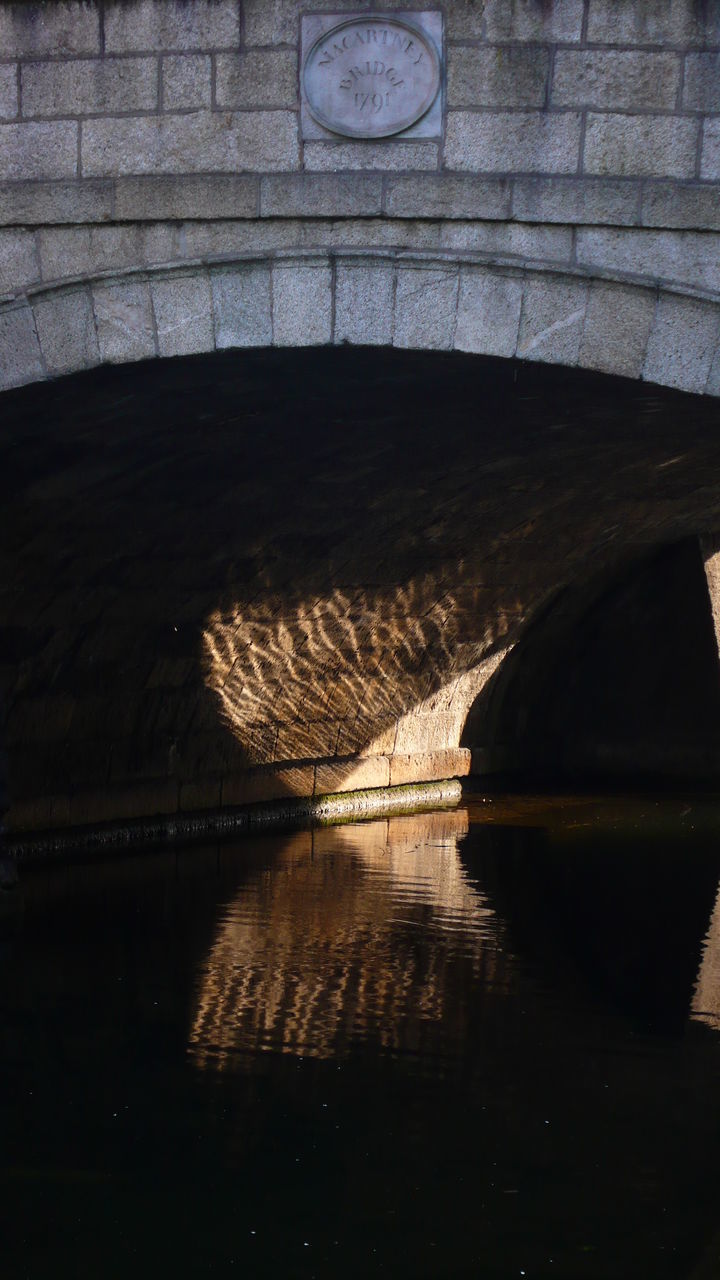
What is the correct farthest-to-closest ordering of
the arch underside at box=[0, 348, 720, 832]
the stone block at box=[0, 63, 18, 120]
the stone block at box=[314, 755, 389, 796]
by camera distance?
the stone block at box=[314, 755, 389, 796] → the arch underside at box=[0, 348, 720, 832] → the stone block at box=[0, 63, 18, 120]

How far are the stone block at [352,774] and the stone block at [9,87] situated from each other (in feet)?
18.8

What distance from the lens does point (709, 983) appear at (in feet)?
21.1

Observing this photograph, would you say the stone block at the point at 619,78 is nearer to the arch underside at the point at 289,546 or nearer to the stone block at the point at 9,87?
the arch underside at the point at 289,546

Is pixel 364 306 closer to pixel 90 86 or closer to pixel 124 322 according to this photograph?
pixel 124 322

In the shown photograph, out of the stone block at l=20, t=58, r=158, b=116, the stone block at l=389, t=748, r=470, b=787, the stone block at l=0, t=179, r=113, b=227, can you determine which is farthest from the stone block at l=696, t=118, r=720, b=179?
the stone block at l=389, t=748, r=470, b=787

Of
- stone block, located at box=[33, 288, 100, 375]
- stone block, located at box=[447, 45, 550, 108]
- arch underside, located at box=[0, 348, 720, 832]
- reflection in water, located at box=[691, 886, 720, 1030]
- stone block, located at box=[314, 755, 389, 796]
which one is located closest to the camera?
stone block, located at box=[447, 45, 550, 108]

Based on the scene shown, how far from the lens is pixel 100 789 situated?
8828mm

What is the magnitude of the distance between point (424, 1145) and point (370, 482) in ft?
12.1

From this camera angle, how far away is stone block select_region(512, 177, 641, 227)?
5168 millimetres

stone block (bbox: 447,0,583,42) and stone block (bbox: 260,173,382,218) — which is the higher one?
A: stone block (bbox: 447,0,583,42)

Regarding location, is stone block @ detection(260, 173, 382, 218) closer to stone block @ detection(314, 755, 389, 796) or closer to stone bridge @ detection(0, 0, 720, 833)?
stone bridge @ detection(0, 0, 720, 833)

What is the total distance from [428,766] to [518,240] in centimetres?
702

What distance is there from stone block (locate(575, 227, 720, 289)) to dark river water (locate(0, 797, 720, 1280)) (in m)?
2.37

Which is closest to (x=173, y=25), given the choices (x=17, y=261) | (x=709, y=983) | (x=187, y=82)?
(x=187, y=82)
